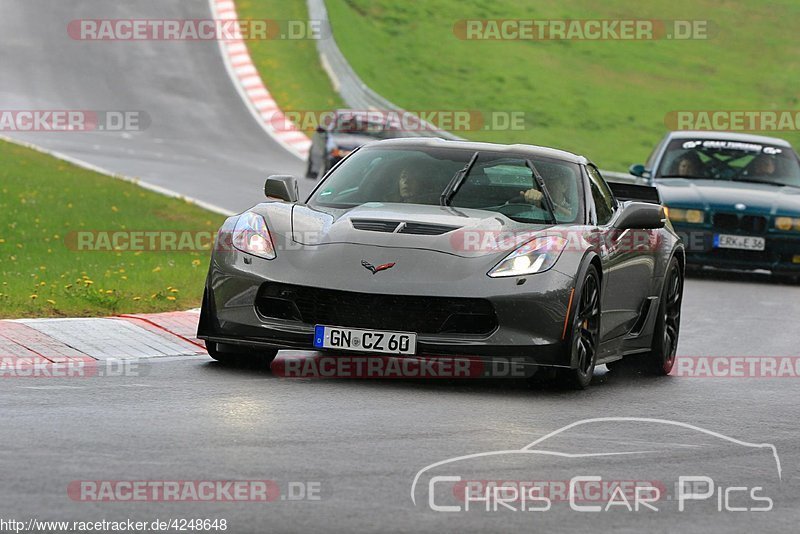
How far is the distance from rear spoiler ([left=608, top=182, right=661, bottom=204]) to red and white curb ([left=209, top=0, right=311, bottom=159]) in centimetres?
2174

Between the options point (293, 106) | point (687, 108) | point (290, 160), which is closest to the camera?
point (290, 160)

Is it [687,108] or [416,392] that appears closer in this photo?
[416,392]

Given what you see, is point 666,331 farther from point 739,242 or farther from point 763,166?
point 763,166

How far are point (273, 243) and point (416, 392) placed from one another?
1.17 meters

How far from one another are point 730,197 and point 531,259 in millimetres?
9883

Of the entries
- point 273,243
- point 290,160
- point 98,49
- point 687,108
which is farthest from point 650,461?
point 687,108

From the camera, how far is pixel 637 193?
12625 millimetres

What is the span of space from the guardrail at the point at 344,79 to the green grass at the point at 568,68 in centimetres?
35

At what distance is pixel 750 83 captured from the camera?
52438 mm

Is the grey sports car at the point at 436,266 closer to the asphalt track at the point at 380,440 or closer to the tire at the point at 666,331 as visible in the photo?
the asphalt track at the point at 380,440

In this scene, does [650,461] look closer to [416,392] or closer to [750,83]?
[416,392]

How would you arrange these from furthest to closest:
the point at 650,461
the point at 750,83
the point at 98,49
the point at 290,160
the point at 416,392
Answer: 1. the point at 750,83
2. the point at 98,49
3. the point at 290,160
4. the point at 416,392
5. the point at 650,461

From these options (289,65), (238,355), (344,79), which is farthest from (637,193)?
(289,65)

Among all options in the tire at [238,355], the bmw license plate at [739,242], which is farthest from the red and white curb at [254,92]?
the tire at [238,355]
